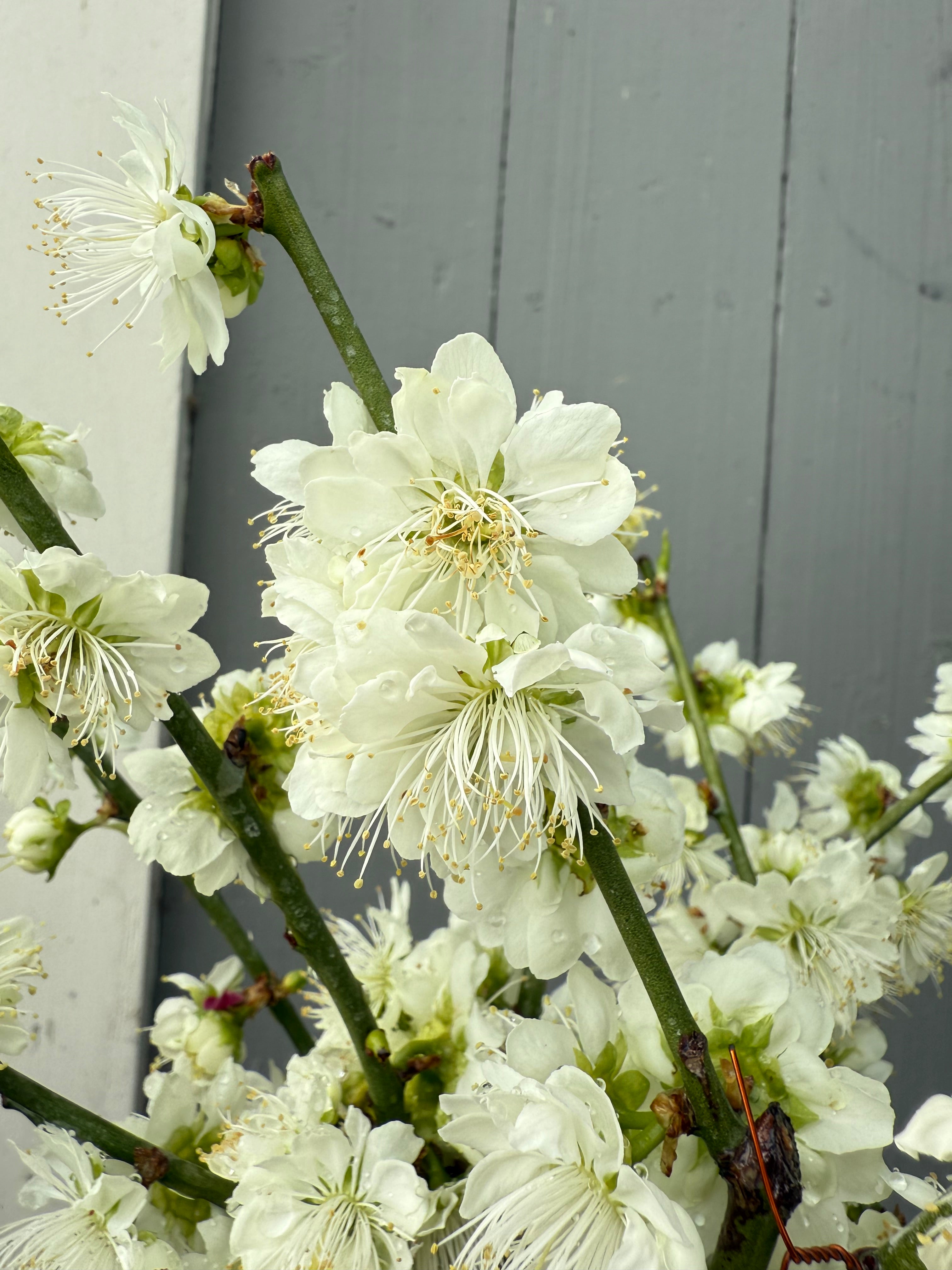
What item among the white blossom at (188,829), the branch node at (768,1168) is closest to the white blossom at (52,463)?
the white blossom at (188,829)

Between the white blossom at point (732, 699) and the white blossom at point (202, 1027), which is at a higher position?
the white blossom at point (732, 699)

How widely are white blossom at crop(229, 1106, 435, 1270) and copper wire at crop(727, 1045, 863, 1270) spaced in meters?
0.14

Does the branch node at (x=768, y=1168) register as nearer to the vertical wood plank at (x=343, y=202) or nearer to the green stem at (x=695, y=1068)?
the green stem at (x=695, y=1068)

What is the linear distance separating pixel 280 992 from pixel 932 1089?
622 millimetres

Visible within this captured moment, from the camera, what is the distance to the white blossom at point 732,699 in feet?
2.22

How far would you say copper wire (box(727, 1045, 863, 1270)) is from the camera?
308mm

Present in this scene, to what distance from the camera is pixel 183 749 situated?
1.27 feet

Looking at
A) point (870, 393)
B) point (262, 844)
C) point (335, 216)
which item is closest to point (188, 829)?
point (262, 844)

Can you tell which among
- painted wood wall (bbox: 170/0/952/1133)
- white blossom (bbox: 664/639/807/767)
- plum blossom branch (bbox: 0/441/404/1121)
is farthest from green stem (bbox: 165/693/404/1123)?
painted wood wall (bbox: 170/0/952/1133)

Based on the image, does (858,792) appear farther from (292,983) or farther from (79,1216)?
(79,1216)

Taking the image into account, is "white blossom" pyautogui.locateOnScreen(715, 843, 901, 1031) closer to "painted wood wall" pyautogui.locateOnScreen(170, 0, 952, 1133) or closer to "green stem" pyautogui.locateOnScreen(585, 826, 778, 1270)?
"green stem" pyautogui.locateOnScreen(585, 826, 778, 1270)

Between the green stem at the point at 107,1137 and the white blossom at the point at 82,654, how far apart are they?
0.13 m

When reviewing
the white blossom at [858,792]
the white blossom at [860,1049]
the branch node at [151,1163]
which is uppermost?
the white blossom at [858,792]

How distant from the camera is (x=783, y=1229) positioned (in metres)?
0.30
